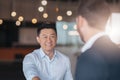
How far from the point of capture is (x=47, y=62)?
259cm

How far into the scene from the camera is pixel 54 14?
8867mm

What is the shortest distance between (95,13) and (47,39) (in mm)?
1050

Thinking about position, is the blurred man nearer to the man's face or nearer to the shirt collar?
the shirt collar

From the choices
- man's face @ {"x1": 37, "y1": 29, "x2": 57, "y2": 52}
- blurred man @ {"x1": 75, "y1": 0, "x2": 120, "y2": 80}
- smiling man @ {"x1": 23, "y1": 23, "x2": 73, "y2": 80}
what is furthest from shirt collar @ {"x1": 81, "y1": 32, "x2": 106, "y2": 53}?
man's face @ {"x1": 37, "y1": 29, "x2": 57, "y2": 52}

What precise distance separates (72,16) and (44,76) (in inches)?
248

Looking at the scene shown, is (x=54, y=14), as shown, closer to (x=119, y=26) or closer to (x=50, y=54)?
(x=119, y=26)

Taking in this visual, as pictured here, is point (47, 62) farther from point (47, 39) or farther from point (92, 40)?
point (92, 40)

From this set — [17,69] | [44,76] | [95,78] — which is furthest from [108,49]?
[17,69]

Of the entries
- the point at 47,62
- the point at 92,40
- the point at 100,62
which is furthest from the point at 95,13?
the point at 47,62

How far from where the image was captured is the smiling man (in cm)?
253

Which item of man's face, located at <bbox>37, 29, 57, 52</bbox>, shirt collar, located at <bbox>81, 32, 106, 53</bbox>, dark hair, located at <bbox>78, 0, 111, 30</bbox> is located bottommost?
man's face, located at <bbox>37, 29, 57, 52</bbox>

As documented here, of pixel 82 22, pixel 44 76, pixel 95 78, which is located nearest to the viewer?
pixel 95 78

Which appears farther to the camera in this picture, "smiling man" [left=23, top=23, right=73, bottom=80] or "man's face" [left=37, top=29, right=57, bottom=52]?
"man's face" [left=37, top=29, right=57, bottom=52]

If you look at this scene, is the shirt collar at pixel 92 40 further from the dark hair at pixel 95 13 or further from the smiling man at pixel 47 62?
the smiling man at pixel 47 62
